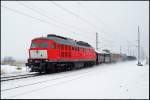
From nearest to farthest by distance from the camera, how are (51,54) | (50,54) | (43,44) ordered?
(50,54)
(51,54)
(43,44)

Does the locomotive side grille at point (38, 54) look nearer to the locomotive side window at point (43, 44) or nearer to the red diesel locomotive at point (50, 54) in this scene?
the red diesel locomotive at point (50, 54)

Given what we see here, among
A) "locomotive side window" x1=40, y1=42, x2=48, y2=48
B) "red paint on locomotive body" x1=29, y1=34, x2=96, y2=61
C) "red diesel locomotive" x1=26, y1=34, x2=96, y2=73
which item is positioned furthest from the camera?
"locomotive side window" x1=40, y1=42, x2=48, y2=48

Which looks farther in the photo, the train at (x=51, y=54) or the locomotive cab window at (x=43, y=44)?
the locomotive cab window at (x=43, y=44)

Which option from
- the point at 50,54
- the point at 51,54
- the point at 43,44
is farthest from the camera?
the point at 43,44

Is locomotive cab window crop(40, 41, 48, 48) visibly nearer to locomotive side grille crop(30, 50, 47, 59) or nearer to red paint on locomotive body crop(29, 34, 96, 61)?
red paint on locomotive body crop(29, 34, 96, 61)

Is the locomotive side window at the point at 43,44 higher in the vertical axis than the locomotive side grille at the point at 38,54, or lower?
higher

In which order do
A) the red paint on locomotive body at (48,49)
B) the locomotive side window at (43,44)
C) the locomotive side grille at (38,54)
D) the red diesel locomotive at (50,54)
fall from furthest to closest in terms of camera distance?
the locomotive side window at (43,44) < the red paint on locomotive body at (48,49) < the locomotive side grille at (38,54) < the red diesel locomotive at (50,54)

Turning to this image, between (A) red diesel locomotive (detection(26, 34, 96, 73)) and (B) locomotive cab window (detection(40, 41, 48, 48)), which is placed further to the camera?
(B) locomotive cab window (detection(40, 41, 48, 48))

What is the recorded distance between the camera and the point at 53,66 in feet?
64.0

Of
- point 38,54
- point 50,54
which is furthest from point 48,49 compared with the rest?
point 38,54

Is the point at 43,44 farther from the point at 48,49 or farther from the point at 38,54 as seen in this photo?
the point at 38,54

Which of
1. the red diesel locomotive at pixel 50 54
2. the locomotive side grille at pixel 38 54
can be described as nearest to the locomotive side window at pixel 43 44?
the red diesel locomotive at pixel 50 54

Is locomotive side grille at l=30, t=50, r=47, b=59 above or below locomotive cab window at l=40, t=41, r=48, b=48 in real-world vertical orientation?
below

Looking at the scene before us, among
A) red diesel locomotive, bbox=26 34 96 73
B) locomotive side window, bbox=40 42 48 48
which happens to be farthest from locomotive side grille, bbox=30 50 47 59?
locomotive side window, bbox=40 42 48 48
